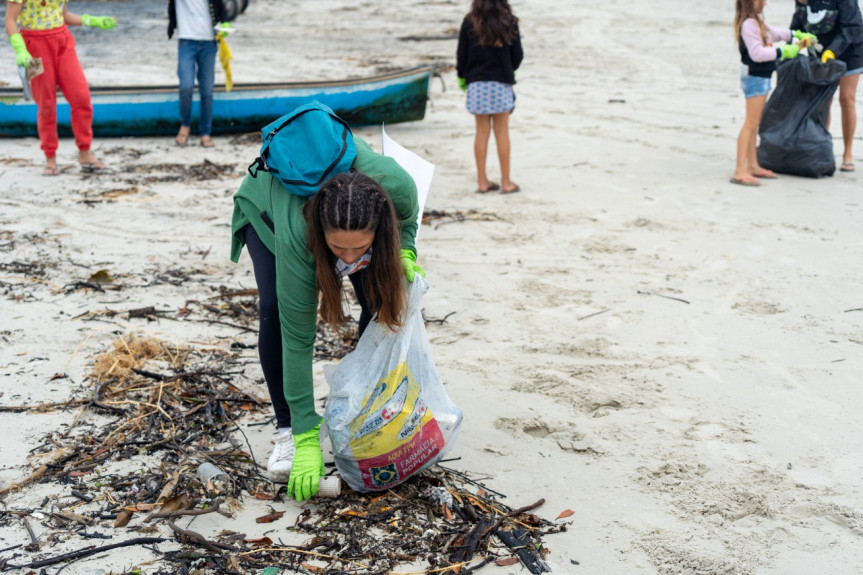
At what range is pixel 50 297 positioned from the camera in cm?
471

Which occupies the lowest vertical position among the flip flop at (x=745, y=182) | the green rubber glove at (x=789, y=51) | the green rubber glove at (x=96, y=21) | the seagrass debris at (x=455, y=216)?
the seagrass debris at (x=455, y=216)

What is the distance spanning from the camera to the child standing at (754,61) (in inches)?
256

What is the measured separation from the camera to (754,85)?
22.1 ft

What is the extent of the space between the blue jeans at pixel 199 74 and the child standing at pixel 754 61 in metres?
4.71

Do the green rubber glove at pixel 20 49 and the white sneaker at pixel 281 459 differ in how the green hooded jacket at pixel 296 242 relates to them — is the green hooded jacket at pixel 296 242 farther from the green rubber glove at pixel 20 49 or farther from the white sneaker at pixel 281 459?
the green rubber glove at pixel 20 49

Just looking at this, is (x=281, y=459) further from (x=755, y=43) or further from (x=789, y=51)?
(x=789, y=51)

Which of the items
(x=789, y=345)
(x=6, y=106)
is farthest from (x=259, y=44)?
(x=789, y=345)

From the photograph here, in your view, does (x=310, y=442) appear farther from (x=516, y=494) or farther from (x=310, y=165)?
(x=310, y=165)

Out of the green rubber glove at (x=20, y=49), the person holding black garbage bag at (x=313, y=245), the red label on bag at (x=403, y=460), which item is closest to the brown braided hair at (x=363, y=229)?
the person holding black garbage bag at (x=313, y=245)

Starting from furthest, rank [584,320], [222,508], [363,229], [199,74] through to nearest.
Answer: [199,74], [584,320], [222,508], [363,229]

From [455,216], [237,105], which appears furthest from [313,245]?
[237,105]

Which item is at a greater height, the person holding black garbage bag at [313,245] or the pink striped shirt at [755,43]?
the pink striped shirt at [755,43]

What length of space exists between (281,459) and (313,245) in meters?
0.91

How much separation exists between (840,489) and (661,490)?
2.05 ft
